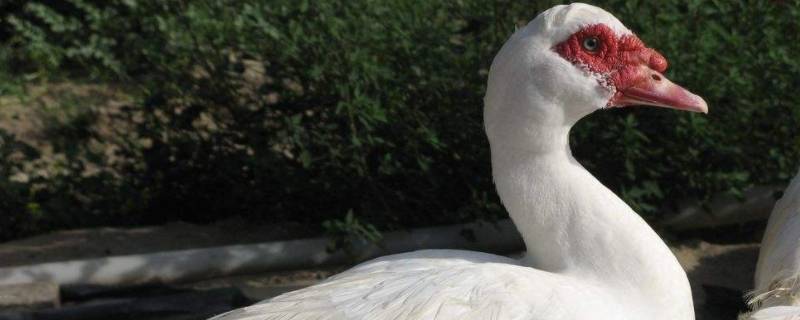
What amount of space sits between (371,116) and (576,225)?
196cm

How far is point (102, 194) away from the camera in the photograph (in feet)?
19.8

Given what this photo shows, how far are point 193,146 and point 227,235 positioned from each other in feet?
1.49

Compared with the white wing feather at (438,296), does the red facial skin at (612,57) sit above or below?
above

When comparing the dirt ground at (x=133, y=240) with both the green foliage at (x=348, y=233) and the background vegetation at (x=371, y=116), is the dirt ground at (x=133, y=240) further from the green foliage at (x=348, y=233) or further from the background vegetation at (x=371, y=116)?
the green foliage at (x=348, y=233)

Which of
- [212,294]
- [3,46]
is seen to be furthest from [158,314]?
[3,46]

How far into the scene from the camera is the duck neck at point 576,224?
334 centimetres

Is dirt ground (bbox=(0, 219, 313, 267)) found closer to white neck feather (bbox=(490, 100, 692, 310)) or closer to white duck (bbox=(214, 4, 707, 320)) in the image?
white duck (bbox=(214, 4, 707, 320))

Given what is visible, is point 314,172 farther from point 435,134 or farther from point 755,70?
point 755,70

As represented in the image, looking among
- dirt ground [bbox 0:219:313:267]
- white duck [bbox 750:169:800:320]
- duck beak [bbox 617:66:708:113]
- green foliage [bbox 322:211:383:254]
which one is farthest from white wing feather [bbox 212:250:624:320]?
dirt ground [bbox 0:219:313:267]

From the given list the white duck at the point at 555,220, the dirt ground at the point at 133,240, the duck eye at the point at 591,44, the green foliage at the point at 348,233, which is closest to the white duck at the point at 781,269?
the white duck at the point at 555,220

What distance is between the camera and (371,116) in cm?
523

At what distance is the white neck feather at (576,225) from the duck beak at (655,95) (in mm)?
206

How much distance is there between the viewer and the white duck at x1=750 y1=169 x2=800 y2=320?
3720 mm

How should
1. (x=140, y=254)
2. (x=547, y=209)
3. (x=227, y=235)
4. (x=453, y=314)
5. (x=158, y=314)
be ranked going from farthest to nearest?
(x=227, y=235) < (x=140, y=254) < (x=158, y=314) < (x=547, y=209) < (x=453, y=314)
